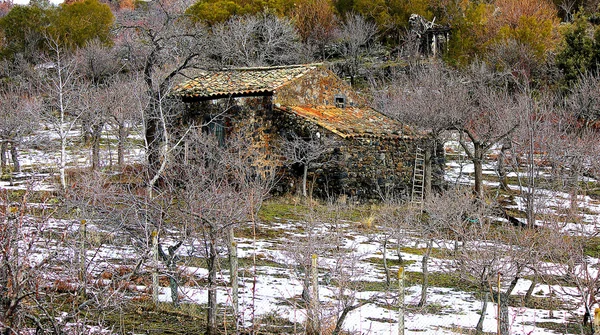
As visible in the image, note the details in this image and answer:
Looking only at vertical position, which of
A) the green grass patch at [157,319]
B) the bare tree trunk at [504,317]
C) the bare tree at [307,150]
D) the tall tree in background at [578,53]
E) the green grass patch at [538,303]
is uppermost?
the tall tree in background at [578,53]

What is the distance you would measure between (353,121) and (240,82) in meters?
4.15

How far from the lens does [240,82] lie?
76.6 ft

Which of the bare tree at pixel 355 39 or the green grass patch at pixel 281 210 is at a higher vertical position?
the bare tree at pixel 355 39

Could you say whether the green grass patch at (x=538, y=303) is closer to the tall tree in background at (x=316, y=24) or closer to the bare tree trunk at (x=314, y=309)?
the bare tree trunk at (x=314, y=309)

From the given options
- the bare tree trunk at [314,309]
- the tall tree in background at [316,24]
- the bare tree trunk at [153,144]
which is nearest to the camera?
the bare tree trunk at [314,309]

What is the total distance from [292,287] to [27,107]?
66.8ft

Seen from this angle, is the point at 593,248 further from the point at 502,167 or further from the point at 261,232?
the point at 261,232

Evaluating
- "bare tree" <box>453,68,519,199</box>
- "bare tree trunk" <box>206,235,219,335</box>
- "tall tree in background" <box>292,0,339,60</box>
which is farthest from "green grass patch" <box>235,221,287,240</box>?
"tall tree in background" <box>292,0,339,60</box>

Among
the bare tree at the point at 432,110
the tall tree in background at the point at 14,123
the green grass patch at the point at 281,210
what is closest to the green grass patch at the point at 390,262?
the green grass patch at the point at 281,210

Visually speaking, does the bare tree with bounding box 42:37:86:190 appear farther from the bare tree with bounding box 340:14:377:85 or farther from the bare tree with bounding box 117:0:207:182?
the bare tree with bounding box 340:14:377:85

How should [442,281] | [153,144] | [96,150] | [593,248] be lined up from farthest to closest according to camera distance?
[96,150], [153,144], [593,248], [442,281]

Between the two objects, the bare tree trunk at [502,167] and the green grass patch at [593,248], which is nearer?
the green grass patch at [593,248]

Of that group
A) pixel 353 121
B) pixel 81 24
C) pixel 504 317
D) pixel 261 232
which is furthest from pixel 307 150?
pixel 81 24

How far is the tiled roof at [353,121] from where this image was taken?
21.8 meters
